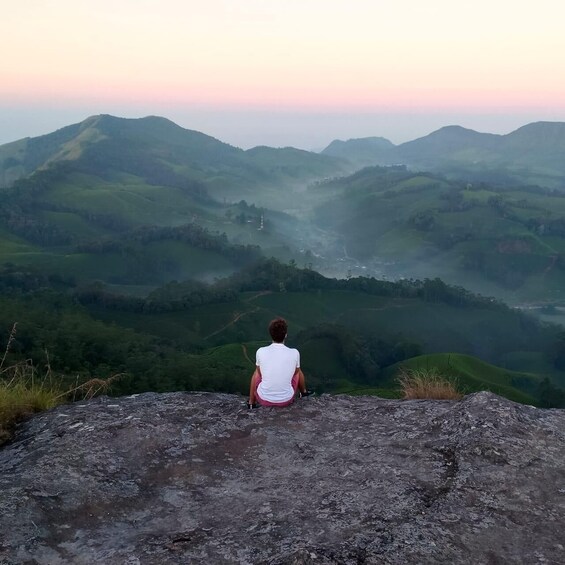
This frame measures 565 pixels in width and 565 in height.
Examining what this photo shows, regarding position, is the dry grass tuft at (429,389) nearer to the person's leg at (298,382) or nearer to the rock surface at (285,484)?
the rock surface at (285,484)

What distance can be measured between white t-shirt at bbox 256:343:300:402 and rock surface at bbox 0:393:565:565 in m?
0.24

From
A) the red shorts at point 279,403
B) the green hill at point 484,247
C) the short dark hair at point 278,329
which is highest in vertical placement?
the short dark hair at point 278,329

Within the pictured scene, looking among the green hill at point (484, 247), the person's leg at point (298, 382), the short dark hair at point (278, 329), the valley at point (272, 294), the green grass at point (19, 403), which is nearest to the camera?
the green grass at point (19, 403)

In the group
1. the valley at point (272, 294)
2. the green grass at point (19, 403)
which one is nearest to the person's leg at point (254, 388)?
the green grass at point (19, 403)

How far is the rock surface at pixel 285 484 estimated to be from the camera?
15.9 feet

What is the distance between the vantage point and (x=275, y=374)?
8.09 meters

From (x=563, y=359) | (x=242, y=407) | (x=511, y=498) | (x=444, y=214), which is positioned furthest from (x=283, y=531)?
(x=444, y=214)

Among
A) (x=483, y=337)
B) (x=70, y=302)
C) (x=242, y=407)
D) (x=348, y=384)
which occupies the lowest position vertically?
Result: (x=483, y=337)

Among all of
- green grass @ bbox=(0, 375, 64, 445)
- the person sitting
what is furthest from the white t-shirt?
green grass @ bbox=(0, 375, 64, 445)

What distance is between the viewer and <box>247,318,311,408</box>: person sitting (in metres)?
8.09

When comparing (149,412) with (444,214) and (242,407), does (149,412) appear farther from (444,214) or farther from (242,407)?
(444,214)

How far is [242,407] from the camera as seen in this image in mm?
8070

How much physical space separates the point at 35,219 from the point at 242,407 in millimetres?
170350

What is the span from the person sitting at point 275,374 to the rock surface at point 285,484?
0.71 feet
